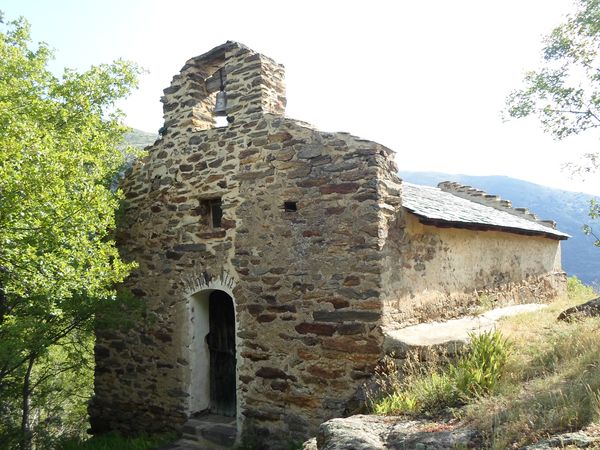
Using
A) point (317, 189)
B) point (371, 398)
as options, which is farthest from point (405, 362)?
point (317, 189)

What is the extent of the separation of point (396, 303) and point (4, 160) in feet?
15.1

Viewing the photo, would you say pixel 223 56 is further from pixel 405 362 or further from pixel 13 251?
pixel 405 362

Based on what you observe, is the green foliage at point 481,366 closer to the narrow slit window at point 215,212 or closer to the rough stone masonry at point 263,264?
the rough stone masonry at point 263,264

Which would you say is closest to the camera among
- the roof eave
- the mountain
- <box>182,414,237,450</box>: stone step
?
the roof eave

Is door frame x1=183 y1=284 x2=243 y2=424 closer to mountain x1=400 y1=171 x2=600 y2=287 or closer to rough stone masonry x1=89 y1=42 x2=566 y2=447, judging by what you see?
rough stone masonry x1=89 y1=42 x2=566 y2=447

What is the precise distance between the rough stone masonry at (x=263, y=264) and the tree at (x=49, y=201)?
3.34ft

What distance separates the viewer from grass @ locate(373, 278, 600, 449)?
3.28 metres

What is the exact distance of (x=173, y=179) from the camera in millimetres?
7754

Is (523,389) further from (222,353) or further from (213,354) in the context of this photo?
(213,354)

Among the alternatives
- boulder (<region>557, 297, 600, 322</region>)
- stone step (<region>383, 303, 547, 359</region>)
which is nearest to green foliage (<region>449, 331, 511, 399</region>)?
stone step (<region>383, 303, 547, 359</region>)

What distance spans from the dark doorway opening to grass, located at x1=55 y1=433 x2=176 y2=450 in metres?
0.89

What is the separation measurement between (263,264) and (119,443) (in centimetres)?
401

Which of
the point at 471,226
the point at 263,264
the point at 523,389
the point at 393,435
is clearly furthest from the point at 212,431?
the point at 471,226

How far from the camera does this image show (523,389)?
412 cm
